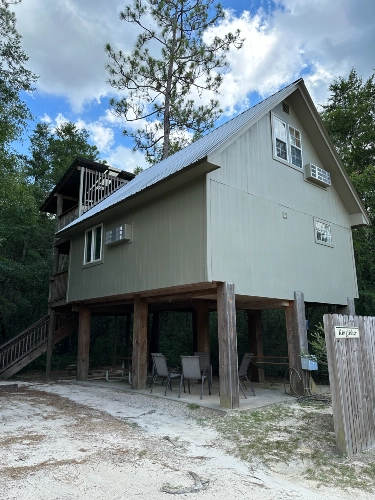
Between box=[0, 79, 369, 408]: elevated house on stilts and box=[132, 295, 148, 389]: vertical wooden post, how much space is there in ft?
0.09

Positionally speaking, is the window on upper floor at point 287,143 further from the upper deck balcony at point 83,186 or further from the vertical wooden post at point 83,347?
the vertical wooden post at point 83,347

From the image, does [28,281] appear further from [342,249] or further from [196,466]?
[196,466]

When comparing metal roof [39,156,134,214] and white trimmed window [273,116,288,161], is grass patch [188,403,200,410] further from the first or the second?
metal roof [39,156,134,214]

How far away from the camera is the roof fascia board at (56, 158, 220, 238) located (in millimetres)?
6918

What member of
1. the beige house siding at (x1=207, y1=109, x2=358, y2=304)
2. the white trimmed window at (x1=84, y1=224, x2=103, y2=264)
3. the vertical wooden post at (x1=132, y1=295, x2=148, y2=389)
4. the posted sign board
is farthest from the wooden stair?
the posted sign board

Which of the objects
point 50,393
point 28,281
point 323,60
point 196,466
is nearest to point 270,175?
point 196,466

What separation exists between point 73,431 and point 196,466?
2.19 m

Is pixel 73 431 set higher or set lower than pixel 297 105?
lower

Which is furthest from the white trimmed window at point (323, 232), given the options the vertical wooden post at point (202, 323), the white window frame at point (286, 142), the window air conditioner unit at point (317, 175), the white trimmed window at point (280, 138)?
the vertical wooden post at point (202, 323)

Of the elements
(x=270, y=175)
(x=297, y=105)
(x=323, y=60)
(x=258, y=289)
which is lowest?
(x=258, y=289)

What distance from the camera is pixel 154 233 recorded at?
8359 mm

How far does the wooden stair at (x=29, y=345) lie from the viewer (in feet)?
38.9

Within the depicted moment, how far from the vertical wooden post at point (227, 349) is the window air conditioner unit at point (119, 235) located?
305 centimetres

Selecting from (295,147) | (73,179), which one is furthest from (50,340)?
(295,147)
